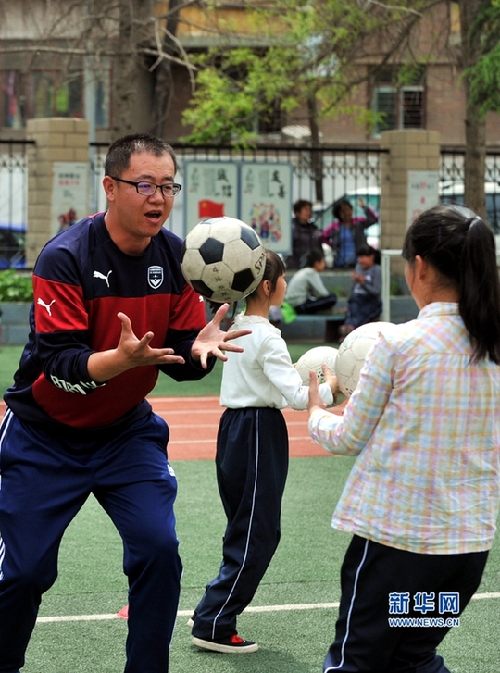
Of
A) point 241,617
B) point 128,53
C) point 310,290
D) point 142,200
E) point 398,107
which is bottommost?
point 241,617

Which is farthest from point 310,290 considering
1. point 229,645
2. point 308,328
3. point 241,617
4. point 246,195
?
point 229,645

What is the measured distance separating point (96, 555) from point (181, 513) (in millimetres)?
1094

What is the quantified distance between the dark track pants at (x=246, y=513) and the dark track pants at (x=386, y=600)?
4.87ft

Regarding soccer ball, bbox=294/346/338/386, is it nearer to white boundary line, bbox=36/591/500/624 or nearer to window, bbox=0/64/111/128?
white boundary line, bbox=36/591/500/624

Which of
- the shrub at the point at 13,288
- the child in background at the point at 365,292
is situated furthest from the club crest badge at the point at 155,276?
the shrub at the point at 13,288

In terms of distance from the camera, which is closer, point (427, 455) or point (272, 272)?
point (427, 455)

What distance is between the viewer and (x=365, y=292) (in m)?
15.2

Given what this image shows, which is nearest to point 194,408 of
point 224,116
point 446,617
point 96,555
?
point 96,555

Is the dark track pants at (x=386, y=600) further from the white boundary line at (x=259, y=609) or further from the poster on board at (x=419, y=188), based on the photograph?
the poster on board at (x=419, y=188)

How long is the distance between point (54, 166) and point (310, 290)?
4256 mm

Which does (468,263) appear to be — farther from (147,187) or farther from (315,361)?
(315,361)

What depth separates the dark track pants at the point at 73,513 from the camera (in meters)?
3.92

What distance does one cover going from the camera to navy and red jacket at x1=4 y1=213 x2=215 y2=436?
156 inches

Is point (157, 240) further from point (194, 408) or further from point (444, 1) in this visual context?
point (444, 1)
